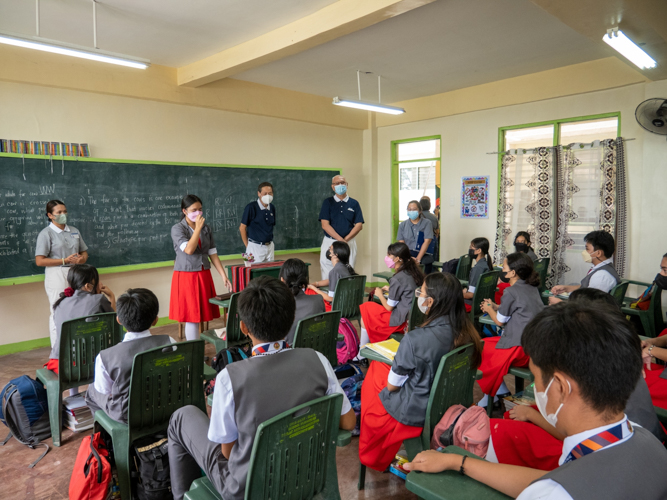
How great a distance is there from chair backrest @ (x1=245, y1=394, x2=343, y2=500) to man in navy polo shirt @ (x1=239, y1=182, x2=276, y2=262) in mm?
3966

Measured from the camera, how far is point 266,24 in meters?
4.01

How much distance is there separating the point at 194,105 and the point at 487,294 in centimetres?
404

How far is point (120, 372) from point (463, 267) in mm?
4069

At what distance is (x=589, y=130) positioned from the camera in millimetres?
5590

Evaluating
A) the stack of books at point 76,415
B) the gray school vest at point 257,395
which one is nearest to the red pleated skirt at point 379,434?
the gray school vest at point 257,395

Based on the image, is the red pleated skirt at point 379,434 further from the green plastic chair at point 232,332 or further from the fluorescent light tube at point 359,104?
the fluorescent light tube at point 359,104

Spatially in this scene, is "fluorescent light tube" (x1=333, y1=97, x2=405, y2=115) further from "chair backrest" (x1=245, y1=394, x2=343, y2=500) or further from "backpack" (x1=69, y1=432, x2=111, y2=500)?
"chair backrest" (x1=245, y1=394, x2=343, y2=500)

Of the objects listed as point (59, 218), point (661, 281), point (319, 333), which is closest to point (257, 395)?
point (319, 333)

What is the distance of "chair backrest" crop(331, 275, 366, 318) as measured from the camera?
3.59 metres

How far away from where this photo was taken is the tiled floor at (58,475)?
2.22 metres

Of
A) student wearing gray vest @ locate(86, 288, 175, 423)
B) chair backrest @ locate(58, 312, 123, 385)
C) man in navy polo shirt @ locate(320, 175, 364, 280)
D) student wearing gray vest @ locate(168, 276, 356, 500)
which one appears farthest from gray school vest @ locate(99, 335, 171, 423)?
man in navy polo shirt @ locate(320, 175, 364, 280)

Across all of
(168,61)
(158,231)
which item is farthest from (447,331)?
(168,61)

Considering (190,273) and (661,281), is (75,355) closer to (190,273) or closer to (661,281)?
(190,273)

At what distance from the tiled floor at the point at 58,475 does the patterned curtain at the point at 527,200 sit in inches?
→ 171
